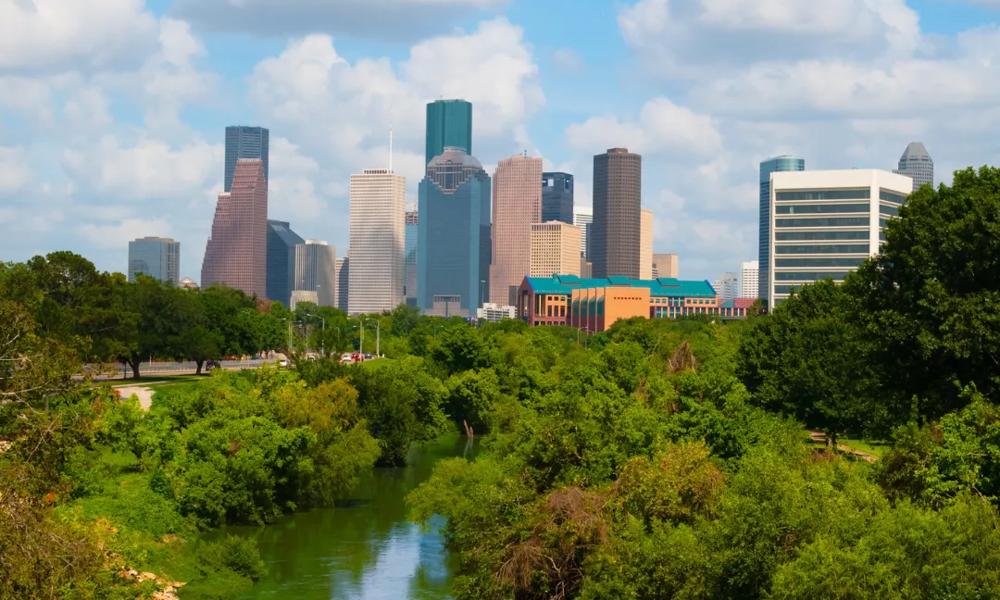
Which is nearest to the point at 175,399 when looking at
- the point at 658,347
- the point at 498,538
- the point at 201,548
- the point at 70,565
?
the point at 201,548

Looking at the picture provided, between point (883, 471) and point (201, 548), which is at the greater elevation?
point (883, 471)

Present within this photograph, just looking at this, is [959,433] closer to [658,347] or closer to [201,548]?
[201,548]

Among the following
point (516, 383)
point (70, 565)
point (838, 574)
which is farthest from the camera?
point (516, 383)

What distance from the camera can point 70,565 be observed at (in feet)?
76.6

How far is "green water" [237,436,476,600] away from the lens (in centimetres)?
5147

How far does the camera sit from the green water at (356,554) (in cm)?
5147

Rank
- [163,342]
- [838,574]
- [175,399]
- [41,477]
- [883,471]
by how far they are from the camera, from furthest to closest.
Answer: [163,342], [175,399], [883,471], [838,574], [41,477]

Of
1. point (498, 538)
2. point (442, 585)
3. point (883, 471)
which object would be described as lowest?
point (442, 585)

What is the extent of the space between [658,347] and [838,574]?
9285 centimetres

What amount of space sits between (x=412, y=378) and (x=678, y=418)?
47271 millimetres

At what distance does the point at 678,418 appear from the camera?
48281 mm

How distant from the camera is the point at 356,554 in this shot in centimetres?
5872

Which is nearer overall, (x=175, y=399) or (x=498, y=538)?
(x=498, y=538)

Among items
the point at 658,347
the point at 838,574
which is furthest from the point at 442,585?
the point at 658,347
